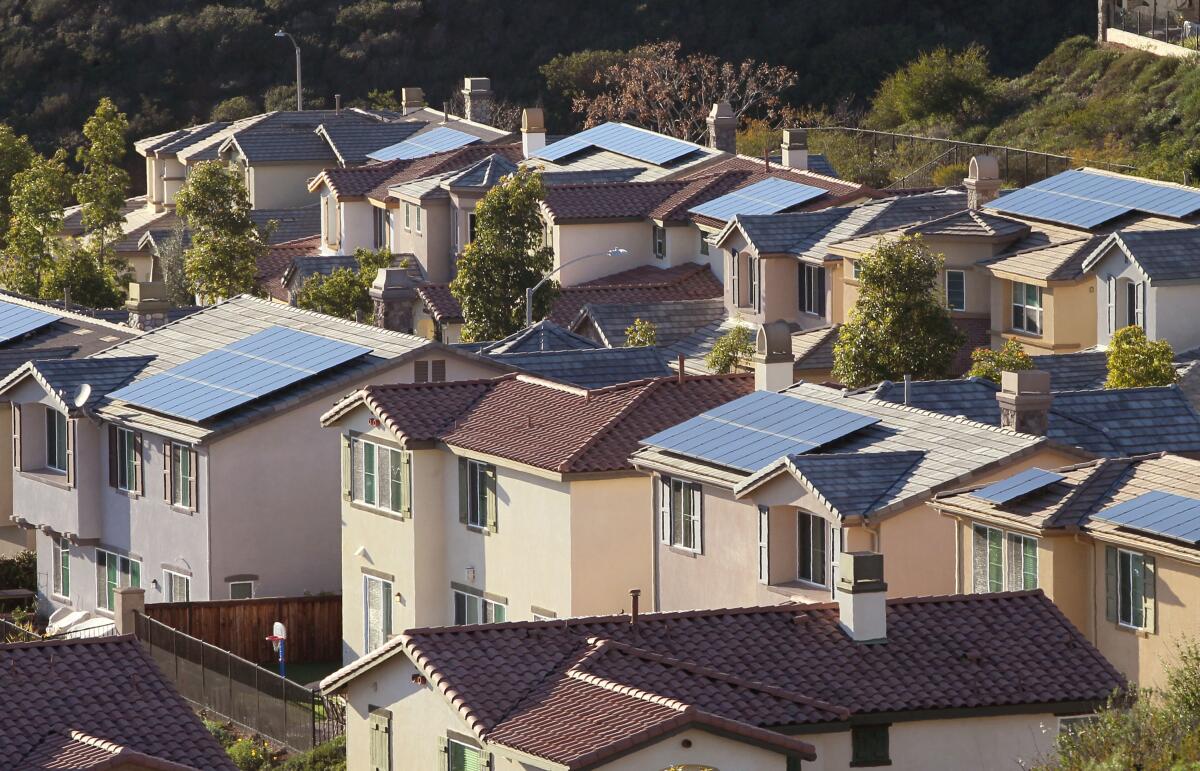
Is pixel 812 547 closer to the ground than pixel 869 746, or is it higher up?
higher up

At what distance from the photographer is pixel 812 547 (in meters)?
44.0

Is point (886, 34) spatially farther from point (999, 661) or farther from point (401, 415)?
point (999, 661)

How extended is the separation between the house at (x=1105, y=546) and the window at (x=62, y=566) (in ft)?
79.7

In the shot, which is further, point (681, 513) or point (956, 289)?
point (956, 289)

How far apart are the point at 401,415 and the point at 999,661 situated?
17.5 m

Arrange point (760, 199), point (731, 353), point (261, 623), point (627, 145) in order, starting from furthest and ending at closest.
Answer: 1. point (627, 145)
2. point (760, 199)
3. point (731, 353)
4. point (261, 623)

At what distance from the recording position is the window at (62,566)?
60.7 meters

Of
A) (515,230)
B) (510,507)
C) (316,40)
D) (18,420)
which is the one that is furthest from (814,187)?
(316,40)

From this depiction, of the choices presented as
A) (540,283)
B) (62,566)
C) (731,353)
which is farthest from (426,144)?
(62,566)

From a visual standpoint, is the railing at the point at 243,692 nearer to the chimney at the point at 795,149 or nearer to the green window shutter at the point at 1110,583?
the green window shutter at the point at 1110,583

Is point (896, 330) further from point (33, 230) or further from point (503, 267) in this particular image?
point (33, 230)

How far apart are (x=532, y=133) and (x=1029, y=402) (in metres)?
52.3

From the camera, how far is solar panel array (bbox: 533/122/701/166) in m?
90.0

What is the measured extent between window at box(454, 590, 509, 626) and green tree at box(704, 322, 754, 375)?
12.1 m
